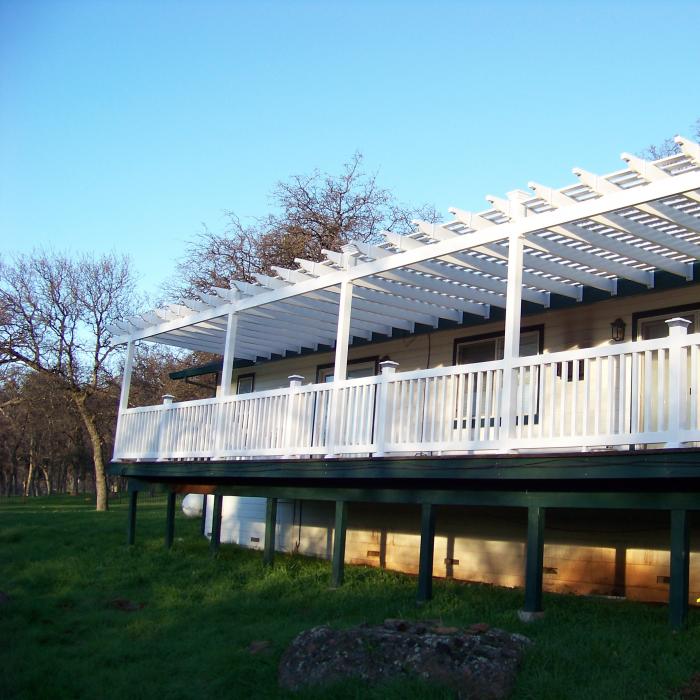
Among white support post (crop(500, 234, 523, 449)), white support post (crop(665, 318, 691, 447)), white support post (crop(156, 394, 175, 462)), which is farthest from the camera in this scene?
white support post (crop(156, 394, 175, 462))

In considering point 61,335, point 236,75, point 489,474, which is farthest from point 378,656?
point 61,335

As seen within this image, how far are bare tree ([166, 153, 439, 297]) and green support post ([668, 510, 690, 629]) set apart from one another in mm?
26850

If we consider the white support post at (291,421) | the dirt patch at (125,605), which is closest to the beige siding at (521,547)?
the white support post at (291,421)

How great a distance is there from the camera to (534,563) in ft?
30.1

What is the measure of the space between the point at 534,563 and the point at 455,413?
2.06 meters

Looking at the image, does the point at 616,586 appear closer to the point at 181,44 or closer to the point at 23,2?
the point at 23,2

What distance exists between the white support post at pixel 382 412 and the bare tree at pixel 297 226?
23.7 meters

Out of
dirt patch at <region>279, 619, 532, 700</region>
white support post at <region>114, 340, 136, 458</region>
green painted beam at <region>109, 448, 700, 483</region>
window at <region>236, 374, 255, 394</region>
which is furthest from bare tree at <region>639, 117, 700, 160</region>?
dirt patch at <region>279, 619, 532, 700</region>

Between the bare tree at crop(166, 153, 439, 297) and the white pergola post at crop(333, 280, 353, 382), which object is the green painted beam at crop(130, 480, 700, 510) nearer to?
the white pergola post at crop(333, 280, 353, 382)

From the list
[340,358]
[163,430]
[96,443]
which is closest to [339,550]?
[340,358]

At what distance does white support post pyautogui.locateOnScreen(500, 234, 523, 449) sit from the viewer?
938 centimetres

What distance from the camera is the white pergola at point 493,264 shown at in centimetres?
892

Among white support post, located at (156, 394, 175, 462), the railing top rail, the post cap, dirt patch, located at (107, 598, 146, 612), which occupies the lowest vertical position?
dirt patch, located at (107, 598, 146, 612)

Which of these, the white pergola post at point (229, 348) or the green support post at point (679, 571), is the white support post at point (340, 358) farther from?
the green support post at point (679, 571)
